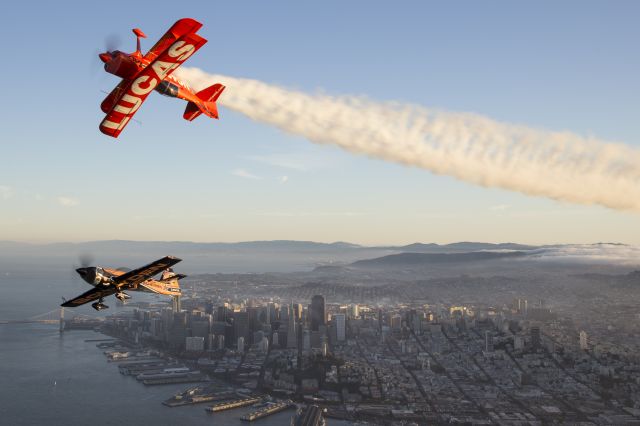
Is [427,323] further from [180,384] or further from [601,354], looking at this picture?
[180,384]

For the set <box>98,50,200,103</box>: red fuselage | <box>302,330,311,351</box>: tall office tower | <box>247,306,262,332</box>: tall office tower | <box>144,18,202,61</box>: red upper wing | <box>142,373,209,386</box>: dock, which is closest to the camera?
<box>144,18,202,61</box>: red upper wing

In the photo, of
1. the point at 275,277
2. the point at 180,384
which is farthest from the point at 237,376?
the point at 275,277

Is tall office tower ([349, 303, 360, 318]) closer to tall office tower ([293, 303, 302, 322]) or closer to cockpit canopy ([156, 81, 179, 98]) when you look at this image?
tall office tower ([293, 303, 302, 322])

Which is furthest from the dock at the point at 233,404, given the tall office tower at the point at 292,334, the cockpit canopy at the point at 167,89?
the cockpit canopy at the point at 167,89

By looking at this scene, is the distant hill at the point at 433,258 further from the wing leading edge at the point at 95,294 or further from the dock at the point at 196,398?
the wing leading edge at the point at 95,294

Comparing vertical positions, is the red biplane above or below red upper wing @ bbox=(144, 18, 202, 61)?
below

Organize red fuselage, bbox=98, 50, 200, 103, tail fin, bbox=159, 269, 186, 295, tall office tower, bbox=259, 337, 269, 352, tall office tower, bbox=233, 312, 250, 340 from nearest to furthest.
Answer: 1. red fuselage, bbox=98, 50, 200, 103
2. tail fin, bbox=159, 269, 186, 295
3. tall office tower, bbox=259, 337, 269, 352
4. tall office tower, bbox=233, 312, 250, 340

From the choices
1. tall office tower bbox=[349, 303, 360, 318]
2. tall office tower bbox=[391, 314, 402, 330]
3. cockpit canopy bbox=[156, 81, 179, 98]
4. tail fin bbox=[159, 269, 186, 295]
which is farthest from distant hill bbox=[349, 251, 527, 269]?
cockpit canopy bbox=[156, 81, 179, 98]
